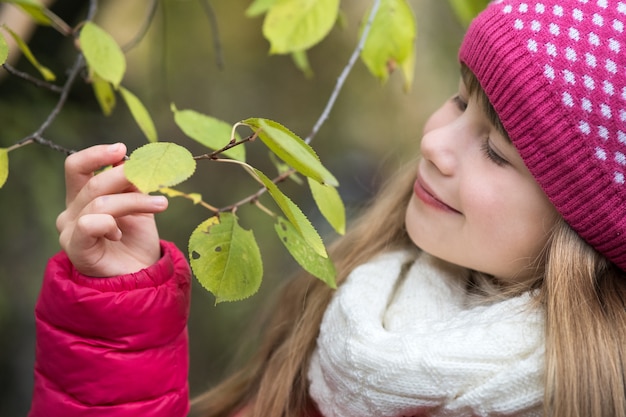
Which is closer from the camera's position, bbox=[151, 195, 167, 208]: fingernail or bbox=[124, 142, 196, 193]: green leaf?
bbox=[124, 142, 196, 193]: green leaf

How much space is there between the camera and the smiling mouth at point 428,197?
0.99m

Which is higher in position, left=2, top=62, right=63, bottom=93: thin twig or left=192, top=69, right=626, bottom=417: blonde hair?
left=2, top=62, right=63, bottom=93: thin twig

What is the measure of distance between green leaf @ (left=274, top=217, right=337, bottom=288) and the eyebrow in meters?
0.32

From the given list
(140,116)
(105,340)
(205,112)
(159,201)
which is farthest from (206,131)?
(205,112)

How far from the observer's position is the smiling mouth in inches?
38.9

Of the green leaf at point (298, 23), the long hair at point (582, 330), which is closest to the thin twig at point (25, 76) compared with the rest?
the green leaf at point (298, 23)

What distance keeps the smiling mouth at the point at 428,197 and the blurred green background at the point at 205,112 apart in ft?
1.24

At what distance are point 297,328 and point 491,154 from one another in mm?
434

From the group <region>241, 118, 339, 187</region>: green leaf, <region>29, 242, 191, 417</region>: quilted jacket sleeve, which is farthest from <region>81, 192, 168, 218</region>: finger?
<region>241, 118, 339, 187</region>: green leaf

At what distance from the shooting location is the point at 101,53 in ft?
3.11

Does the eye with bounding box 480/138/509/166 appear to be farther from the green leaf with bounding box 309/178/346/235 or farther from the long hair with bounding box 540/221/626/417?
the green leaf with bounding box 309/178/346/235

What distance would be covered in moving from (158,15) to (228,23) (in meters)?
0.23

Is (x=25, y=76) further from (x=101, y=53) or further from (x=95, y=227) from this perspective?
(x=95, y=227)

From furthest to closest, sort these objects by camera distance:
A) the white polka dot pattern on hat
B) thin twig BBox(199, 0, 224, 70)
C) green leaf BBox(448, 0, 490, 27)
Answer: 1. thin twig BBox(199, 0, 224, 70)
2. green leaf BBox(448, 0, 490, 27)
3. the white polka dot pattern on hat
